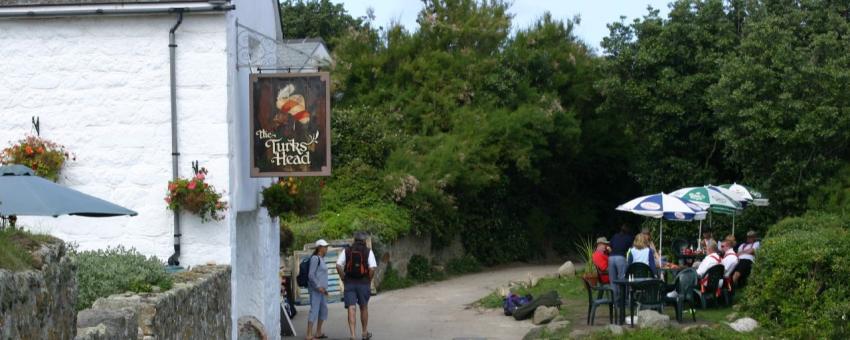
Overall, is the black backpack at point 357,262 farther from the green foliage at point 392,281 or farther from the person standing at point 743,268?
the green foliage at point 392,281

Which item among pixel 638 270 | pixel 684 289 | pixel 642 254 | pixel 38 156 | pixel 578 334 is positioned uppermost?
pixel 38 156

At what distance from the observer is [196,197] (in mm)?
14078

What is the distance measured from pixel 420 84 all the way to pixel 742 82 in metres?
11.0

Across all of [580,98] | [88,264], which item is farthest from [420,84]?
[88,264]

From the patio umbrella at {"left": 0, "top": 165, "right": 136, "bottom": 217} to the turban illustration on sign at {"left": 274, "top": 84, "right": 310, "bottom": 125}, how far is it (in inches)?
175

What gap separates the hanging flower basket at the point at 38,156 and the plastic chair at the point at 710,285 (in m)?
11.0

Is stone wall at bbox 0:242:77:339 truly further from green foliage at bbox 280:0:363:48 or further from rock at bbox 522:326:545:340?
green foliage at bbox 280:0:363:48

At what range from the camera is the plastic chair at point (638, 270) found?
1833cm

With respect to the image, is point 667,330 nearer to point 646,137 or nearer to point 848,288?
point 848,288

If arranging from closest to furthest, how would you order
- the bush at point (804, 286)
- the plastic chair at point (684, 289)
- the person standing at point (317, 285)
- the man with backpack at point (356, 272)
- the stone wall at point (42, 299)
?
the stone wall at point (42, 299) < the bush at point (804, 286) < the man with backpack at point (356, 272) < the person standing at point (317, 285) < the plastic chair at point (684, 289)

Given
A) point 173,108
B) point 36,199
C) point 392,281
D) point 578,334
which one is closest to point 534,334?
point 578,334

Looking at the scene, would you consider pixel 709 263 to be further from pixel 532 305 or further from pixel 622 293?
pixel 532 305

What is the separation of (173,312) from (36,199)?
152cm

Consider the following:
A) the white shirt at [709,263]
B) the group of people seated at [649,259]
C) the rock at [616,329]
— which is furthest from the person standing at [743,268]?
the rock at [616,329]
